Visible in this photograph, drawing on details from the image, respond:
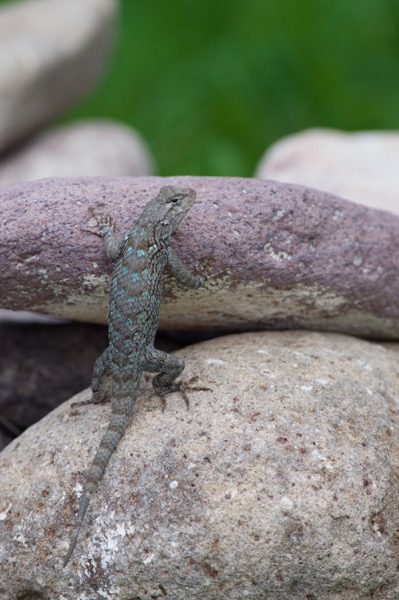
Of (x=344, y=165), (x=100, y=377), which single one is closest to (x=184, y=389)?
(x=100, y=377)

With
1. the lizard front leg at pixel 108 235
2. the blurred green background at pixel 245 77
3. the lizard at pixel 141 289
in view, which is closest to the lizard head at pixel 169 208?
the lizard at pixel 141 289

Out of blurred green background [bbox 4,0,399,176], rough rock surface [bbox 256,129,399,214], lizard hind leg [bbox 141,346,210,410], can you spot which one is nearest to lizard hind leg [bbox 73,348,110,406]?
lizard hind leg [bbox 141,346,210,410]

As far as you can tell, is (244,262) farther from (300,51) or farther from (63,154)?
(300,51)

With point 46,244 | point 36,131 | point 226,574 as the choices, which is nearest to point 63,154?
point 36,131

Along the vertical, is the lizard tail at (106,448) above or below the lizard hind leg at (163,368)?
below

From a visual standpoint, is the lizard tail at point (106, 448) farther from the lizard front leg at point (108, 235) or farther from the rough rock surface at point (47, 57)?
the rough rock surface at point (47, 57)
